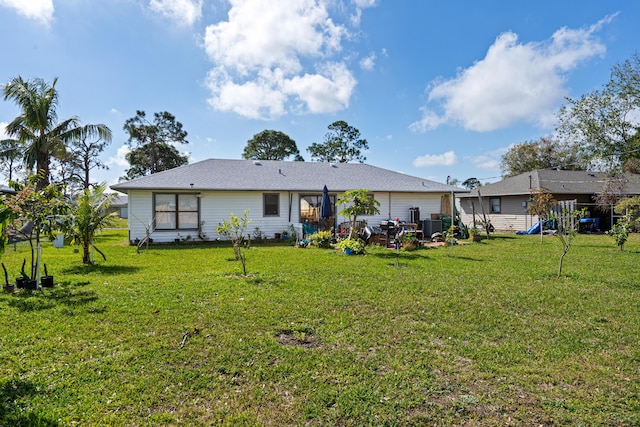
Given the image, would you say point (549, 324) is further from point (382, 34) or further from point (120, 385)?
point (382, 34)

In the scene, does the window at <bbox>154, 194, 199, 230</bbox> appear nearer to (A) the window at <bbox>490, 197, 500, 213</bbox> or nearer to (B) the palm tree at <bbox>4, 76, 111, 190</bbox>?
(B) the palm tree at <bbox>4, 76, 111, 190</bbox>

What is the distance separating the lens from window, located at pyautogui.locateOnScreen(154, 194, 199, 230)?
1401 cm

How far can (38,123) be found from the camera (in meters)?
16.8

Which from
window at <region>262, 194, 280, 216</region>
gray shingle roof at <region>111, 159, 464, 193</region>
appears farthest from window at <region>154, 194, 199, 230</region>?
window at <region>262, 194, 280, 216</region>

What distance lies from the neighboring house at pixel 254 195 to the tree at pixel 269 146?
71.3ft

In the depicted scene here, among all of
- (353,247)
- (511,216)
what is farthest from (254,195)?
(511,216)

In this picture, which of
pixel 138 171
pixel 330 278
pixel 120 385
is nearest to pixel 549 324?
pixel 330 278

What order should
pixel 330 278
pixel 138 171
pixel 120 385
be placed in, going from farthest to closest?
pixel 138 171 < pixel 330 278 < pixel 120 385

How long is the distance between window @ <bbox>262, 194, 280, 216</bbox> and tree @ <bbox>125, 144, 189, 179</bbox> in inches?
961

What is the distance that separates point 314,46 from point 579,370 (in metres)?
12.7

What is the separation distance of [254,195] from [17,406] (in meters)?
12.6

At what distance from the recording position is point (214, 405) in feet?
9.06

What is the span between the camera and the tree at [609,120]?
48.5ft

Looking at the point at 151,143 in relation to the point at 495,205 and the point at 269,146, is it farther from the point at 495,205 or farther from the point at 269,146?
the point at 495,205
